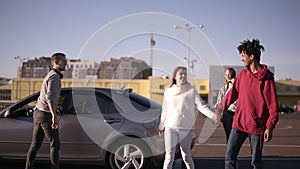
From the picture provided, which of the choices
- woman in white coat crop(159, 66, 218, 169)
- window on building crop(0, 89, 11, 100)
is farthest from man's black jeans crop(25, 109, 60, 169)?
window on building crop(0, 89, 11, 100)

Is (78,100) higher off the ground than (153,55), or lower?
lower

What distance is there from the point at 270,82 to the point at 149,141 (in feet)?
7.47

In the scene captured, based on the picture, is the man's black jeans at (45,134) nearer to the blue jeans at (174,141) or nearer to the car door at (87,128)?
the car door at (87,128)

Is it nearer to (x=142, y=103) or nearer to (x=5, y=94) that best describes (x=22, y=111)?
(x=142, y=103)

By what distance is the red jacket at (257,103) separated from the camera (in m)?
4.19

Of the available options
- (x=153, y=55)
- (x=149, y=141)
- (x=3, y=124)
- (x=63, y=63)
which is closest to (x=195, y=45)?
(x=153, y=55)

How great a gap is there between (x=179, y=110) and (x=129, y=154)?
1.34 meters

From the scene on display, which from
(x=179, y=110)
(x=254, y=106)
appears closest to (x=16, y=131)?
(x=179, y=110)

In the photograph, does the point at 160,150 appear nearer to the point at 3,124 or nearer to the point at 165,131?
the point at 165,131

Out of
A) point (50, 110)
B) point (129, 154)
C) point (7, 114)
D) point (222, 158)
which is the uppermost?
point (50, 110)

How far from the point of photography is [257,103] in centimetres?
431

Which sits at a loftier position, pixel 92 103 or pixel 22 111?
pixel 92 103

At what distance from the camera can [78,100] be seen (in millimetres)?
6188

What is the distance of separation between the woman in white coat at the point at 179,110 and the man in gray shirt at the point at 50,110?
5.12ft
